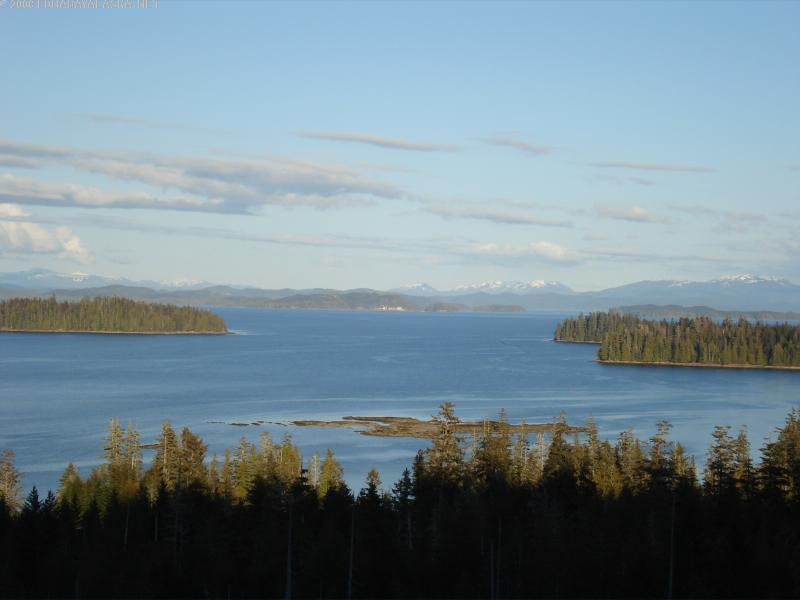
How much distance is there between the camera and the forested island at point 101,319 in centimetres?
16012

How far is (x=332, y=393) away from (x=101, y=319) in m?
98.5

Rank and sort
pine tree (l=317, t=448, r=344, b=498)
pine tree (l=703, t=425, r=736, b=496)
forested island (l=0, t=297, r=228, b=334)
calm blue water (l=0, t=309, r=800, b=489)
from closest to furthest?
pine tree (l=703, t=425, r=736, b=496) < pine tree (l=317, t=448, r=344, b=498) < calm blue water (l=0, t=309, r=800, b=489) < forested island (l=0, t=297, r=228, b=334)

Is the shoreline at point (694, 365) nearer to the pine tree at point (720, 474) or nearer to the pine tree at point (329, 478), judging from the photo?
the pine tree at point (720, 474)

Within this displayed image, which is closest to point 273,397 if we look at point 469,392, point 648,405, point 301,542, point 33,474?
point 469,392

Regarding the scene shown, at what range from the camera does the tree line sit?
23859 millimetres

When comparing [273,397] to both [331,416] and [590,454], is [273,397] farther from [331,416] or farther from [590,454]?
[590,454]

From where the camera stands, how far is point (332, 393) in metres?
73.4

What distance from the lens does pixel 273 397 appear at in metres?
69.9

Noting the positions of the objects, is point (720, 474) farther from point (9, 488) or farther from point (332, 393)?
point (332, 393)

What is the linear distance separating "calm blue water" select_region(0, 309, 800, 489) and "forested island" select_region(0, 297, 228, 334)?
108ft

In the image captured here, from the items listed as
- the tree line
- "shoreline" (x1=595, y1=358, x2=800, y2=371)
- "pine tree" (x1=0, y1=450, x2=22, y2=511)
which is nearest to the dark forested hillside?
"shoreline" (x1=595, y1=358, x2=800, y2=371)

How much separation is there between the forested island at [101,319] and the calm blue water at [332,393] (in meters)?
32.8

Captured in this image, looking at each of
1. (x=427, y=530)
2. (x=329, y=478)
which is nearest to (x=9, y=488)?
(x=329, y=478)

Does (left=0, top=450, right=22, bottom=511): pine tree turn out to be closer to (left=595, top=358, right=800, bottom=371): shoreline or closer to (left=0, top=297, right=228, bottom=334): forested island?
(left=595, top=358, right=800, bottom=371): shoreline
